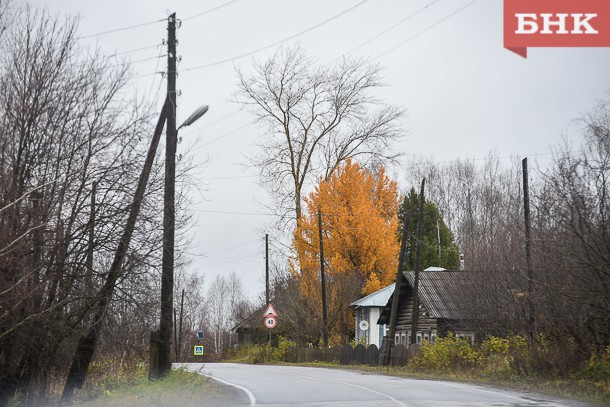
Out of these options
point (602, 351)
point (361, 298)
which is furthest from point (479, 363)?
point (361, 298)

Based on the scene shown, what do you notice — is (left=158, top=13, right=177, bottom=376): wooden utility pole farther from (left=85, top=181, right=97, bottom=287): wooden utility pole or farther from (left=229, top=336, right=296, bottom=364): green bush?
(left=229, top=336, right=296, bottom=364): green bush

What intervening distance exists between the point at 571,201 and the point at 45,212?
13391mm

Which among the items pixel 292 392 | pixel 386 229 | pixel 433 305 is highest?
pixel 386 229

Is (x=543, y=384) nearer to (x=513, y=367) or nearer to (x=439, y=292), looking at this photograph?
(x=513, y=367)

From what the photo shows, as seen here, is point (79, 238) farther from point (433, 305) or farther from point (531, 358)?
point (433, 305)

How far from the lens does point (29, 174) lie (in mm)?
17375

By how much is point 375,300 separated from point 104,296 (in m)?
34.1

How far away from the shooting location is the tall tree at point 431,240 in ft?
221

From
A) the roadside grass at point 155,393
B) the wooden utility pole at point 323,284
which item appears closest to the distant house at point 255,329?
the wooden utility pole at point 323,284

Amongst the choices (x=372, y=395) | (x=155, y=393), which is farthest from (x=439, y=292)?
(x=155, y=393)

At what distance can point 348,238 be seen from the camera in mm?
51656

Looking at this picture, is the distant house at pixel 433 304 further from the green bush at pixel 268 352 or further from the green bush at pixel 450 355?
the green bush at pixel 268 352

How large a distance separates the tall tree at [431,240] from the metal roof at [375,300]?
14184 mm

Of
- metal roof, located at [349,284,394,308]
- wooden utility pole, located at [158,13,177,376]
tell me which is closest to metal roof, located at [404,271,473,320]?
metal roof, located at [349,284,394,308]
